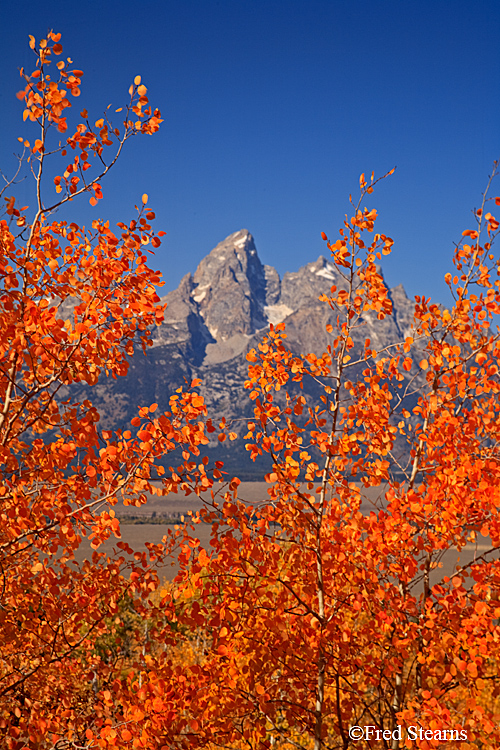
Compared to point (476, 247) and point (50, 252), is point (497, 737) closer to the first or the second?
point (476, 247)

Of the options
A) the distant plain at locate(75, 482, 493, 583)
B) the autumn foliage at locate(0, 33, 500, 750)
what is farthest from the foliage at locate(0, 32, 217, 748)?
the distant plain at locate(75, 482, 493, 583)

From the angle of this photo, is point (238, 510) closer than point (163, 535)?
Yes

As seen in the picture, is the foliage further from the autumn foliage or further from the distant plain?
the distant plain

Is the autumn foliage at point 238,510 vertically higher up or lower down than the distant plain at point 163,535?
lower down

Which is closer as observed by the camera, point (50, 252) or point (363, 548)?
point (50, 252)

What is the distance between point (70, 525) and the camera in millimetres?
4543

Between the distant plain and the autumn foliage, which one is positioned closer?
the autumn foliage

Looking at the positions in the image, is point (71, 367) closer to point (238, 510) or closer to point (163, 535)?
point (238, 510)

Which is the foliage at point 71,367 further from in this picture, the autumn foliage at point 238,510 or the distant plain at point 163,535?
the distant plain at point 163,535

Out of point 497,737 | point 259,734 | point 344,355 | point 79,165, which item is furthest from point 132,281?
point 497,737

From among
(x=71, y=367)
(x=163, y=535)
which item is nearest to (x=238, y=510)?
(x=71, y=367)

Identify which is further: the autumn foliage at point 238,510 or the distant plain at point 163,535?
the distant plain at point 163,535

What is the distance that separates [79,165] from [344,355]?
329 centimetres

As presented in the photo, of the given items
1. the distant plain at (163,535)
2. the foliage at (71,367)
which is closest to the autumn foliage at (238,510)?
the foliage at (71,367)
